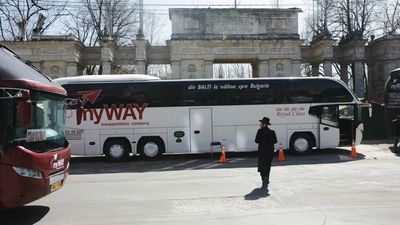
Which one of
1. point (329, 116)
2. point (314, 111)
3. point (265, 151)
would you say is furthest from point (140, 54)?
point (265, 151)

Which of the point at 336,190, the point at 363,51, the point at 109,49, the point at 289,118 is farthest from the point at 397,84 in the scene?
the point at 109,49

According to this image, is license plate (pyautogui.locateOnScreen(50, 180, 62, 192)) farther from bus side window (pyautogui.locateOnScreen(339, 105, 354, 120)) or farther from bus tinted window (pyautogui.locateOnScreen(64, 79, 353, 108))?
bus side window (pyautogui.locateOnScreen(339, 105, 354, 120))

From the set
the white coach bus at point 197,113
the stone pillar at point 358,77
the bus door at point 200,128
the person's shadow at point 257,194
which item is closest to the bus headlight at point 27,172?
the person's shadow at point 257,194

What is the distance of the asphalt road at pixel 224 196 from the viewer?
7973 mm

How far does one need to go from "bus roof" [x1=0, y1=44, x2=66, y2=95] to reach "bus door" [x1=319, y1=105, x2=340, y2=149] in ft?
44.9

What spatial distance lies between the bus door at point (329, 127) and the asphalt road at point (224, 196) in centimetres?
319

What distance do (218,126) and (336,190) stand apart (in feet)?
30.5

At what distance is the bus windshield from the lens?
24.2 ft

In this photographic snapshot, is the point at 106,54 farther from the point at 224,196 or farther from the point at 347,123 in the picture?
the point at 224,196

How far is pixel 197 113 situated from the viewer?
19.2 metres

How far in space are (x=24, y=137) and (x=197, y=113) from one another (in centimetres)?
1215

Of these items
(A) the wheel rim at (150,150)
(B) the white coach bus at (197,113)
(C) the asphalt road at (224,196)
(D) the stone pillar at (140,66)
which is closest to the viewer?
(C) the asphalt road at (224,196)

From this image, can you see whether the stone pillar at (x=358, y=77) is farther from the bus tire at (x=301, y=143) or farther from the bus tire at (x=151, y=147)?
the bus tire at (x=151, y=147)

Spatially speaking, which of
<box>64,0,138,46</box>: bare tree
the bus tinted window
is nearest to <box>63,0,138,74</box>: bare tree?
<box>64,0,138,46</box>: bare tree
